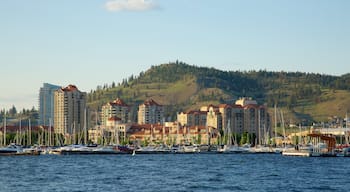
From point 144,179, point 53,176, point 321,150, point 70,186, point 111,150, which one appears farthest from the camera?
point 111,150

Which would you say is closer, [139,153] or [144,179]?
[144,179]

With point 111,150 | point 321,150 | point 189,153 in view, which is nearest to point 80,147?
point 111,150

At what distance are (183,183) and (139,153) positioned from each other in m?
112

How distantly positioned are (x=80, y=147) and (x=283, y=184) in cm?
11079

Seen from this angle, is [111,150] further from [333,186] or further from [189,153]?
[333,186]

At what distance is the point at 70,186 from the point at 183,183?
400 inches

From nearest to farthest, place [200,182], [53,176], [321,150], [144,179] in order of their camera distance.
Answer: [200,182], [144,179], [53,176], [321,150]

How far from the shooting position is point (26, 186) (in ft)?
228

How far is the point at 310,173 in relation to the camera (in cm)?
8825

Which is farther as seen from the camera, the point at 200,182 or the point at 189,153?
the point at 189,153

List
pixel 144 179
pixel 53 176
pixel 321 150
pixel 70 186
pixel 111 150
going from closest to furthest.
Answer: pixel 70 186 → pixel 144 179 → pixel 53 176 → pixel 321 150 → pixel 111 150

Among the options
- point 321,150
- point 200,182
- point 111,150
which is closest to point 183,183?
point 200,182

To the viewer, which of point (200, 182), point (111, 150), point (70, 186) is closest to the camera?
point (70, 186)

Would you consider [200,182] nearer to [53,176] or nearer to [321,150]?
[53,176]
